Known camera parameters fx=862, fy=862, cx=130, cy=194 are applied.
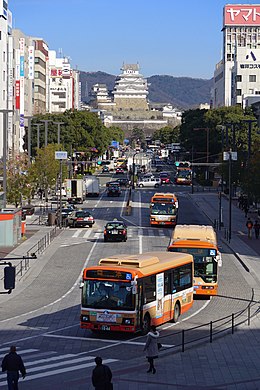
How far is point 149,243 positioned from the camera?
181 ft

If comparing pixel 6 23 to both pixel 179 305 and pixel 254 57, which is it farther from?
pixel 179 305

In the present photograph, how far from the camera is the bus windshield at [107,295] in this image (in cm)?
2631

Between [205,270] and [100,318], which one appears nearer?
[100,318]

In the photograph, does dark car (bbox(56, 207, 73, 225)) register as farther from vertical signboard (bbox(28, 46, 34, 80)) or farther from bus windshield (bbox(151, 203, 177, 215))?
vertical signboard (bbox(28, 46, 34, 80))

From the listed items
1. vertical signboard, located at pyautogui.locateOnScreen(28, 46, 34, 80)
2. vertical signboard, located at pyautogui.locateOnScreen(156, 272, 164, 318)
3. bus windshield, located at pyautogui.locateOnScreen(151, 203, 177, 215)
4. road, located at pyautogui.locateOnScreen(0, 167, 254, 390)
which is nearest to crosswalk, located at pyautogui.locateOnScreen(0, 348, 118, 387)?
road, located at pyautogui.locateOnScreen(0, 167, 254, 390)

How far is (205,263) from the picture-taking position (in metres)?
34.2

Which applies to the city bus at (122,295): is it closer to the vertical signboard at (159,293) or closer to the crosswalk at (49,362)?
the vertical signboard at (159,293)

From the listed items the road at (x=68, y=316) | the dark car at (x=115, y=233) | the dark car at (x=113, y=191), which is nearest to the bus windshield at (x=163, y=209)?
the road at (x=68, y=316)

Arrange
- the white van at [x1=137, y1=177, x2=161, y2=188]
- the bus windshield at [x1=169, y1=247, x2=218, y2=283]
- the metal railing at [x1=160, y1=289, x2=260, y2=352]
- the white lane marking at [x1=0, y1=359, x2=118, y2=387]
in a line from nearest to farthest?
the white lane marking at [x1=0, y1=359, x2=118, y2=387] → the metal railing at [x1=160, y1=289, x2=260, y2=352] → the bus windshield at [x1=169, y1=247, x2=218, y2=283] → the white van at [x1=137, y1=177, x2=161, y2=188]

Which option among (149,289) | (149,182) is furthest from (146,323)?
(149,182)

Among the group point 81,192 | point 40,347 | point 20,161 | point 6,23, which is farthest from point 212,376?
point 6,23

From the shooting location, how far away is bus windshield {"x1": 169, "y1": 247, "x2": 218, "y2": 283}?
34125mm

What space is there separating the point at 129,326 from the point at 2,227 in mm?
27526

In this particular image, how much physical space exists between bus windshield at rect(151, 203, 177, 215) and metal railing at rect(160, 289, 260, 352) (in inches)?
1335
